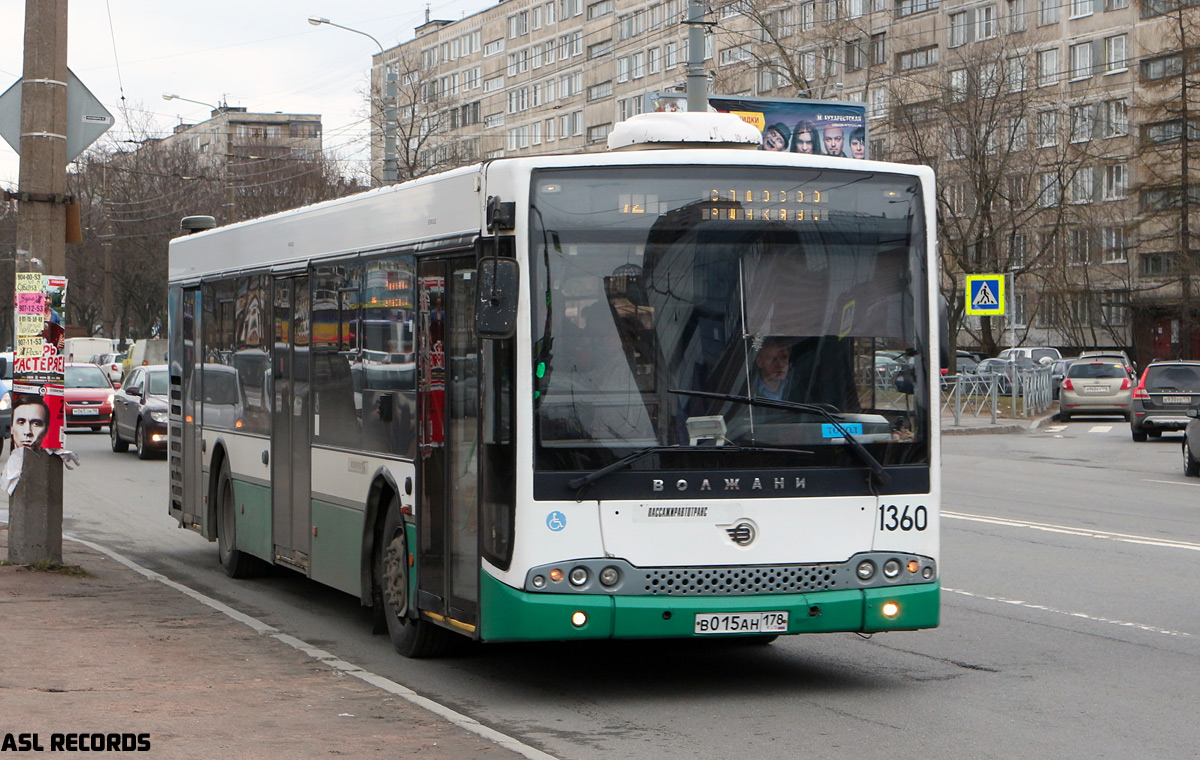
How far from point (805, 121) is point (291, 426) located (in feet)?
86.9

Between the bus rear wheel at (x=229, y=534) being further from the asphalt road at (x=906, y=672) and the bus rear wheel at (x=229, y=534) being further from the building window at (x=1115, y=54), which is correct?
the building window at (x=1115, y=54)

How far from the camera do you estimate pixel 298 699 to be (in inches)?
314

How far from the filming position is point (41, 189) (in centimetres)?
1252

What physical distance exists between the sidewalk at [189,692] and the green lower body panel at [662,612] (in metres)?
0.63

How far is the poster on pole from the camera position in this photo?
12453 mm

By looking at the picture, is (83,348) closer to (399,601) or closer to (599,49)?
(599,49)

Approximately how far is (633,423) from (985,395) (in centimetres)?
3533

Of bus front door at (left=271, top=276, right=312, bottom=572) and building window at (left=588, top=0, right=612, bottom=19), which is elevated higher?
building window at (left=588, top=0, right=612, bottom=19)

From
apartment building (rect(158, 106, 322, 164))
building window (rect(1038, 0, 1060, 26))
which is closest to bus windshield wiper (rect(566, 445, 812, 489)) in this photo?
building window (rect(1038, 0, 1060, 26))

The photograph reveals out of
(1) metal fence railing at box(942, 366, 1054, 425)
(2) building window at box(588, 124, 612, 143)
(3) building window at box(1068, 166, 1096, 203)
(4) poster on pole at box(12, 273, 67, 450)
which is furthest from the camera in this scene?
(2) building window at box(588, 124, 612, 143)

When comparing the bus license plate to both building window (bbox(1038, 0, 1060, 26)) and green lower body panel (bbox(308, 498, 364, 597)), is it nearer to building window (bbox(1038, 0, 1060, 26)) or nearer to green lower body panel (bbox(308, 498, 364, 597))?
green lower body panel (bbox(308, 498, 364, 597))

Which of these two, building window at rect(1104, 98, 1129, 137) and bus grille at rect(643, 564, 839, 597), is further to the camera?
building window at rect(1104, 98, 1129, 137)

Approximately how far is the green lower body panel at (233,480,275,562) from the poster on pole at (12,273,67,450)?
4.71ft

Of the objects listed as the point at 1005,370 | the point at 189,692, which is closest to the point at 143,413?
the point at 189,692
